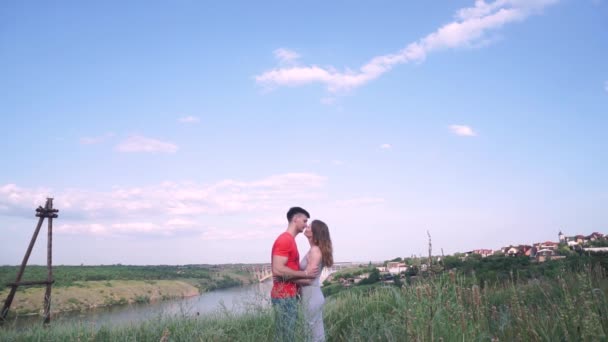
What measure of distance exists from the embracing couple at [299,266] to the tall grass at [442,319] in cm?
37

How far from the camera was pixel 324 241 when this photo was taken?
5.35m

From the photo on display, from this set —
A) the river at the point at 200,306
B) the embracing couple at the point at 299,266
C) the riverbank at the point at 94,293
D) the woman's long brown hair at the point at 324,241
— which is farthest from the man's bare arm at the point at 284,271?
the riverbank at the point at 94,293

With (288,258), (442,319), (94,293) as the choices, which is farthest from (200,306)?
(94,293)

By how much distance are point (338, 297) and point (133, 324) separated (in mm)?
4472

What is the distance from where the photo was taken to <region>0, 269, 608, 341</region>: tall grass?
255cm

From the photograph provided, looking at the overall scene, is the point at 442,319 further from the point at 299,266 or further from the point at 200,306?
the point at 200,306

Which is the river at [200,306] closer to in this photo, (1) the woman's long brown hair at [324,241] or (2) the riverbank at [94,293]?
(1) the woman's long brown hair at [324,241]

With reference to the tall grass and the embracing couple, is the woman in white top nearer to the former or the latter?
the embracing couple

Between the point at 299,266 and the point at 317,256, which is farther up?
the point at 317,256

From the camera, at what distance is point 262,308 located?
5.83m

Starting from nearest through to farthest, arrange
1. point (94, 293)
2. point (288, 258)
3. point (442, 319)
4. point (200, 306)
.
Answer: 1. point (442, 319)
2. point (288, 258)
3. point (200, 306)
4. point (94, 293)

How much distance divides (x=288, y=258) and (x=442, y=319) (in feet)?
8.61

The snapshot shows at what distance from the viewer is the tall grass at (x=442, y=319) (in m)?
2.55

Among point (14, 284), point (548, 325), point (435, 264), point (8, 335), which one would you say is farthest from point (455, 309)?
point (14, 284)
